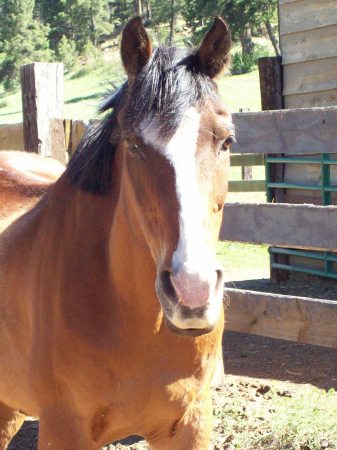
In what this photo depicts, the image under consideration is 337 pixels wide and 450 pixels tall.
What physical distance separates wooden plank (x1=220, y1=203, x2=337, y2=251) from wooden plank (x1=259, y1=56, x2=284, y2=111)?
2.27 meters

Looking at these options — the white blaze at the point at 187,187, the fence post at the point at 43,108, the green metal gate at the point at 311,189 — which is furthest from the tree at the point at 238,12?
the white blaze at the point at 187,187

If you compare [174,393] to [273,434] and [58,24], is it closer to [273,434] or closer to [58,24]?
[273,434]

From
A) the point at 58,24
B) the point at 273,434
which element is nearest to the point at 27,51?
the point at 58,24

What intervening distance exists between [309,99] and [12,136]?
118 inches

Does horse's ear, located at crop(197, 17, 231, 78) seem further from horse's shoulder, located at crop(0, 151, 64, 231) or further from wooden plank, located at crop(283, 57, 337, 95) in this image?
wooden plank, located at crop(283, 57, 337, 95)

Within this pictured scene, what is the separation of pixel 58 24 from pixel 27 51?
9.36 metres

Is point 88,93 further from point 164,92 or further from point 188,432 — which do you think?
point 164,92

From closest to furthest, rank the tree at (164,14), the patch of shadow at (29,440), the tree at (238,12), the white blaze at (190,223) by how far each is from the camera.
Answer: the white blaze at (190,223), the patch of shadow at (29,440), the tree at (164,14), the tree at (238,12)

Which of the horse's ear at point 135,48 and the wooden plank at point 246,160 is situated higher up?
the horse's ear at point 135,48

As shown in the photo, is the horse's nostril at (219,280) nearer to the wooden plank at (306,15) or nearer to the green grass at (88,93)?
the wooden plank at (306,15)

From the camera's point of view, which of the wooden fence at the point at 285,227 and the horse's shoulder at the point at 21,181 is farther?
the wooden fence at the point at 285,227

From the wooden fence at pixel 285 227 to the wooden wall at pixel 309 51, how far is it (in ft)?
7.70

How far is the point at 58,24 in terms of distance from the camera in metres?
65.4

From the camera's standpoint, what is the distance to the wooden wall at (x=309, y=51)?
673 cm
